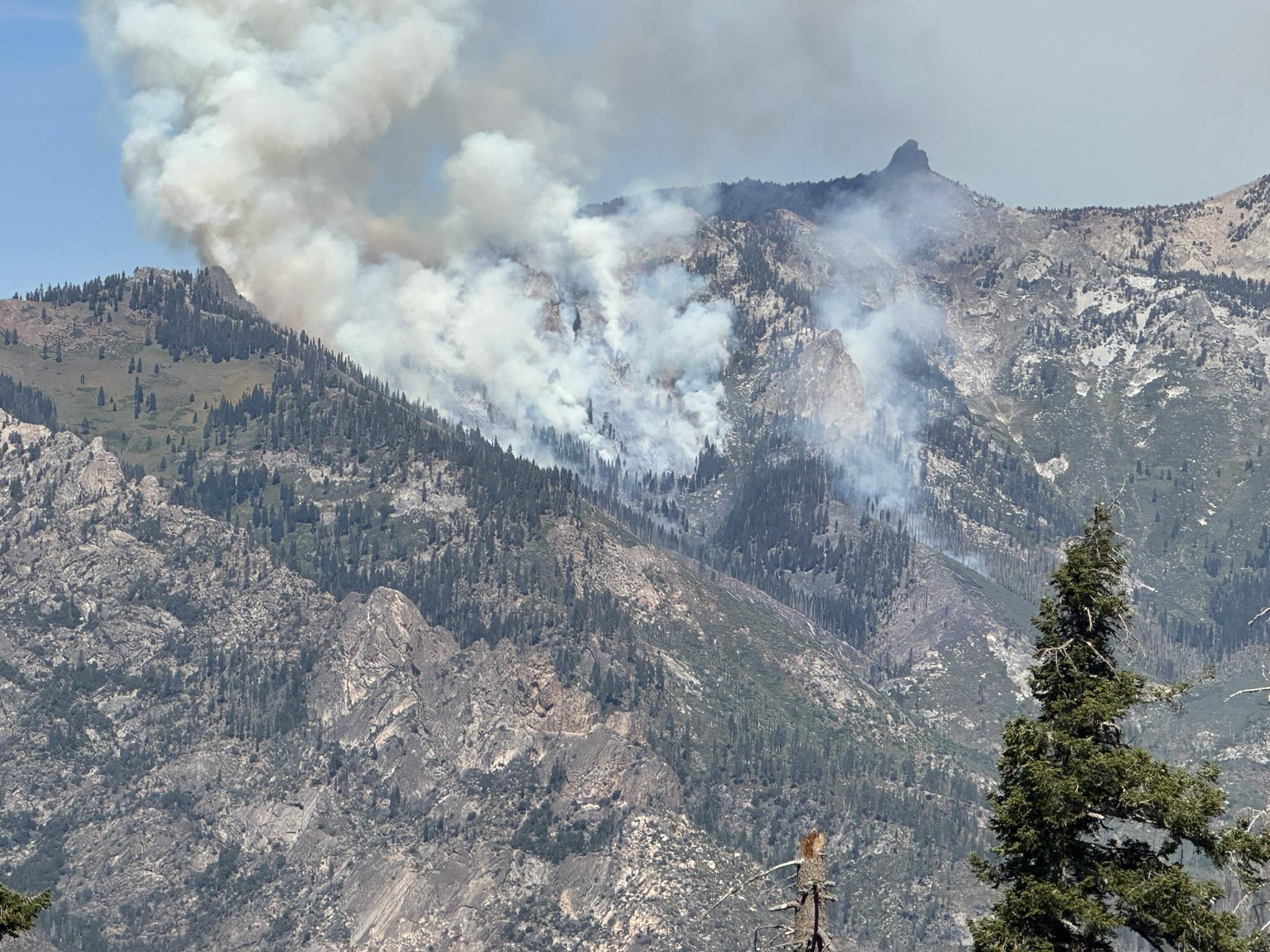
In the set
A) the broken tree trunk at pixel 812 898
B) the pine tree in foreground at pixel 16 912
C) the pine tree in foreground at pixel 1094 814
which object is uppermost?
the pine tree in foreground at pixel 1094 814

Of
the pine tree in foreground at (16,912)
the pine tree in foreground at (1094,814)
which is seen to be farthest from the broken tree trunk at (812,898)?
the pine tree in foreground at (16,912)

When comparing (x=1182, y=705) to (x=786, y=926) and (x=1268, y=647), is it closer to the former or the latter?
(x=1268, y=647)

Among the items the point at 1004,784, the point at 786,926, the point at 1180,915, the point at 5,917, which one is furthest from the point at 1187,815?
the point at 5,917

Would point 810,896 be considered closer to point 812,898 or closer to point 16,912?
point 812,898

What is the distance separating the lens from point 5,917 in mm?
55500

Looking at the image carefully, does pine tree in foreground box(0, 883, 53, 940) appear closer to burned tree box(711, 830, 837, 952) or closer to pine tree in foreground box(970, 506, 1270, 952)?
burned tree box(711, 830, 837, 952)

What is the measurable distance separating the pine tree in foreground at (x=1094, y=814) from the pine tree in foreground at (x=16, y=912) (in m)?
28.0

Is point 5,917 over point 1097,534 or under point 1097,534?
under

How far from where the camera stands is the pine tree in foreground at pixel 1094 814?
62.4m

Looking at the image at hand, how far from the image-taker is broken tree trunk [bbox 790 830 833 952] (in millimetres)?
56250

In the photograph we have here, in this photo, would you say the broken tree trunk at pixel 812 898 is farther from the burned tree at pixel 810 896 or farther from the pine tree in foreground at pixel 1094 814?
the pine tree in foreground at pixel 1094 814

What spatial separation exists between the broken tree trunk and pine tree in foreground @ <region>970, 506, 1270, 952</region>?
9.93m

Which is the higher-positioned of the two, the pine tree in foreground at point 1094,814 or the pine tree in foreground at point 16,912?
the pine tree in foreground at point 1094,814

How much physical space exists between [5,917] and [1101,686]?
32.4 metres
